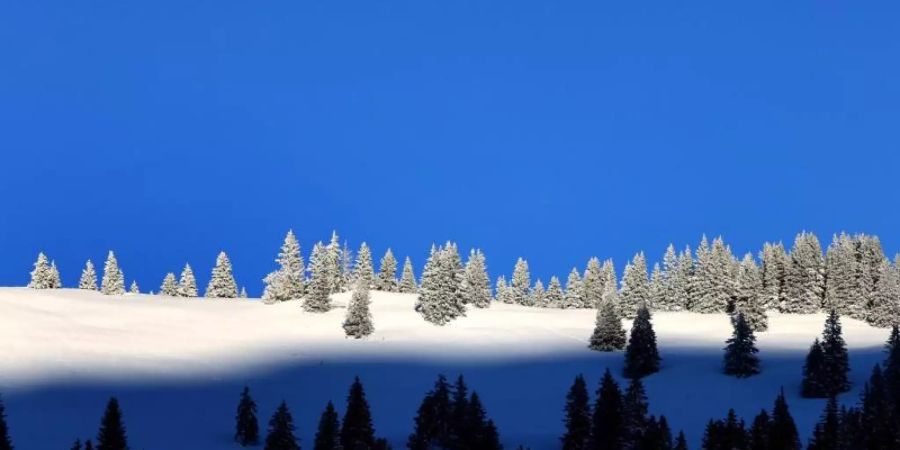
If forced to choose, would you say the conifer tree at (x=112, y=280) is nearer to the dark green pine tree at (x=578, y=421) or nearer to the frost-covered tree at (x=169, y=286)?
the frost-covered tree at (x=169, y=286)

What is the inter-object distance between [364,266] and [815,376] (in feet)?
257

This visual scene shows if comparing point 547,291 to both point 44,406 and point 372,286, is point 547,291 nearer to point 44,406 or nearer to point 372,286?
point 372,286

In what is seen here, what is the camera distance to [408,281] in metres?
150

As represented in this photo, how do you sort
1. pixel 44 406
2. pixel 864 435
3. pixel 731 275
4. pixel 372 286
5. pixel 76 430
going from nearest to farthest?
pixel 864 435 → pixel 76 430 → pixel 44 406 → pixel 731 275 → pixel 372 286

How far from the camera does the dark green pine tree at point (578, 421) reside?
221 ft

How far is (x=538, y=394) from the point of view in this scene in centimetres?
8650

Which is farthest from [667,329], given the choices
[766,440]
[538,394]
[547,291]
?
[766,440]

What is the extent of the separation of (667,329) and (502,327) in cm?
1845

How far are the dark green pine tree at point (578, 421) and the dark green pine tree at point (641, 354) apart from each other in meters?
23.6

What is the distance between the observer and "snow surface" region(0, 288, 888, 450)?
74.7 metres

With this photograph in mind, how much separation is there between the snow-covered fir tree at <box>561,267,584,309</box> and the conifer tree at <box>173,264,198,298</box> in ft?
173

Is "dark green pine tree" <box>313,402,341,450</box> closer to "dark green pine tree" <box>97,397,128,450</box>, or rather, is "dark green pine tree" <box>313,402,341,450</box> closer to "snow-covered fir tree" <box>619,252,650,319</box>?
"dark green pine tree" <box>97,397,128,450</box>

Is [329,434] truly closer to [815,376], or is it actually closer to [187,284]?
[815,376]

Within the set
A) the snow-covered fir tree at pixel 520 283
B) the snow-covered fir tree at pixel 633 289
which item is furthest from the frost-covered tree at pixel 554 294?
the snow-covered fir tree at pixel 633 289
